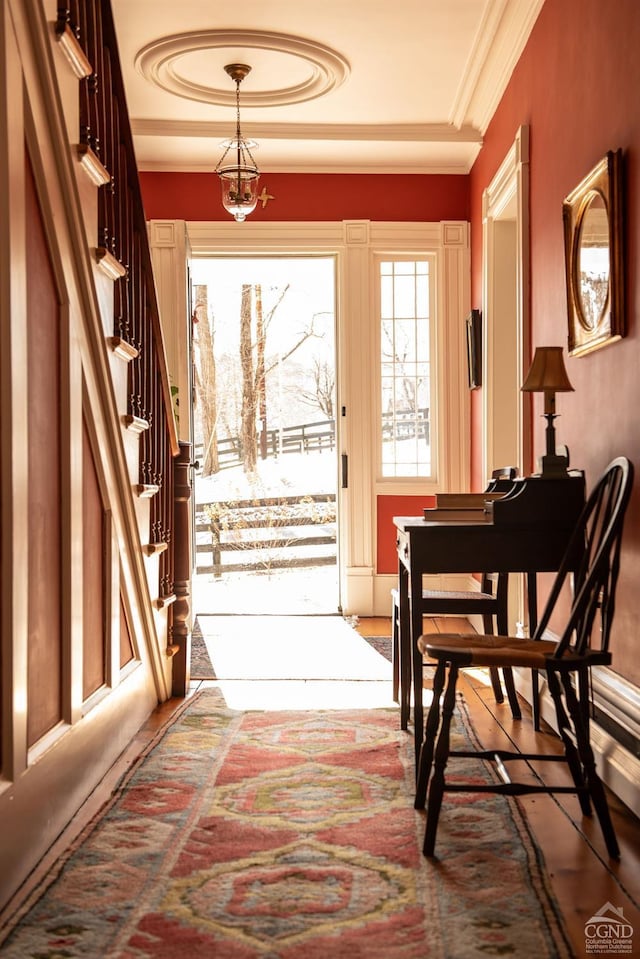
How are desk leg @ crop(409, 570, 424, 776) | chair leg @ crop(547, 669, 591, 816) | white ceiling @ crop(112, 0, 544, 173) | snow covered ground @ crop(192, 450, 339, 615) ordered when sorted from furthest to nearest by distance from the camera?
snow covered ground @ crop(192, 450, 339, 615) < white ceiling @ crop(112, 0, 544, 173) < desk leg @ crop(409, 570, 424, 776) < chair leg @ crop(547, 669, 591, 816)

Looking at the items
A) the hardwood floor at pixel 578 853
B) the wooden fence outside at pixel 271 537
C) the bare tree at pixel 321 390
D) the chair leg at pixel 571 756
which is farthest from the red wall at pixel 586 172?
the wooden fence outside at pixel 271 537

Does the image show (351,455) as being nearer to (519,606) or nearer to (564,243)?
(519,606)

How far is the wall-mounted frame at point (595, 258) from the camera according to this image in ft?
9.96

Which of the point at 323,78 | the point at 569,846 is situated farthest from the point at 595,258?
the point at 323,78

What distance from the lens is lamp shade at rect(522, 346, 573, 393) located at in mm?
3246

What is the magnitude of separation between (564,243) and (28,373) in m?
2.31

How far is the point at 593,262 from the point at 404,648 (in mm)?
1676

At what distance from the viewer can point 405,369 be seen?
6902 mm

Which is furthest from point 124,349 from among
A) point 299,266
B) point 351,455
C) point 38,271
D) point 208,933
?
point 299,266

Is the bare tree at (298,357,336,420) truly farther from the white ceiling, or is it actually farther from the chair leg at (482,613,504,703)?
the chair leg at (482,613,504,703)

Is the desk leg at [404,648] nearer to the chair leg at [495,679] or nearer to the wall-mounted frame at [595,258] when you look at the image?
the chair leg at [495,679]

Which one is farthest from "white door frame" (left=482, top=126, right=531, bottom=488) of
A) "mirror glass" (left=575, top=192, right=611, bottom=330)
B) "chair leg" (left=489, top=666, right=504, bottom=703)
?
"mirror glass" (left=575, top=192, right=611, bottom=330)

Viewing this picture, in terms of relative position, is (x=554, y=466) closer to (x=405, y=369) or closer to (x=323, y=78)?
(x=323, y=78)
